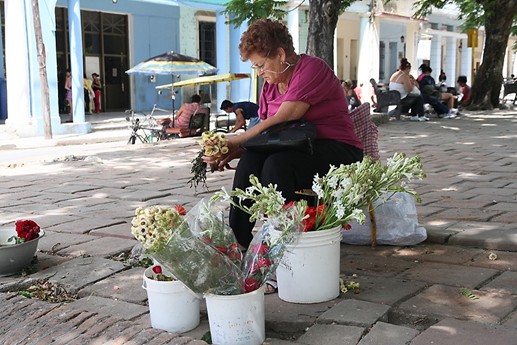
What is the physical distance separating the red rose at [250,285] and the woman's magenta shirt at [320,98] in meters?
1.24

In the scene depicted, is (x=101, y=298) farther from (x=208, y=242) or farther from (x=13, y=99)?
(x=13, y=99)

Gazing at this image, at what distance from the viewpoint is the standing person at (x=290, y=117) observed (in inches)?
147

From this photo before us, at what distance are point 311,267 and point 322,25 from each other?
382 inches

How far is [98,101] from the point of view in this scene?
22734mm

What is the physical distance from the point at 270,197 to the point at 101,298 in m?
1.12

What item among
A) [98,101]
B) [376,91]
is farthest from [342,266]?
[98,101]

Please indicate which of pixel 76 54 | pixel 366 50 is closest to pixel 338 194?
pixel 76 54

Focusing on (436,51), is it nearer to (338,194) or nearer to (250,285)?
(338,194)

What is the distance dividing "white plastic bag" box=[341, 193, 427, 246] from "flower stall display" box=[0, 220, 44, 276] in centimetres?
197

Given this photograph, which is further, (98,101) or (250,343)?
(98,101)

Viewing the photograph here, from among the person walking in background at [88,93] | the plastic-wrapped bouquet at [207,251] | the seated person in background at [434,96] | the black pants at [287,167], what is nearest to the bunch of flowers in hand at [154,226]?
the plastic-wrapped bouquet at [207,251]

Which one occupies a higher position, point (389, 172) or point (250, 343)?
point (389, 172)

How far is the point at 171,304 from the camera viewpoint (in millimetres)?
3018

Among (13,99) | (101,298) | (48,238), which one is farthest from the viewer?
(13,99)
